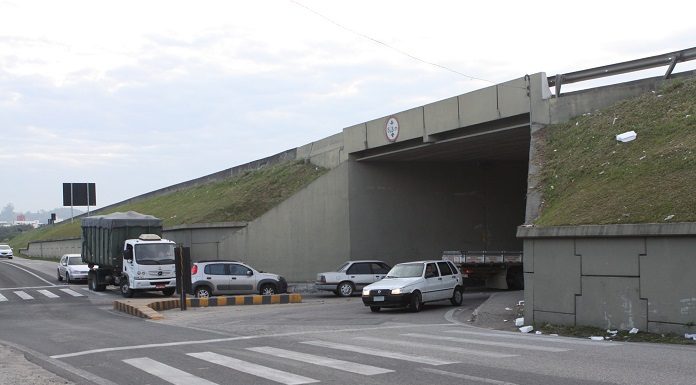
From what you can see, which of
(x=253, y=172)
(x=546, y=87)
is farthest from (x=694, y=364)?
(x=253, y=172)

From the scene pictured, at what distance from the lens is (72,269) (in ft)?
120

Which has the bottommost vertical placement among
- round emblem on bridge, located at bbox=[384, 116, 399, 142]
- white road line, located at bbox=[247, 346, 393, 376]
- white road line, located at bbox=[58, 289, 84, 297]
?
white road line, located at bbox=[58, 289, 84, 297]

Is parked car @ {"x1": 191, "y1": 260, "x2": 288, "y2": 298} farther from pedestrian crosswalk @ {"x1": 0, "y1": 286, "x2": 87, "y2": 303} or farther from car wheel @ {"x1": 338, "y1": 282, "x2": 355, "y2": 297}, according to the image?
pedestrian crosswalk @ {"x1": 0, "y1": 286, "x2": 87, "y2": 303}

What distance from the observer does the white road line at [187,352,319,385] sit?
930cm

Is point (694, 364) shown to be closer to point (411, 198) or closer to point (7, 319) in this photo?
point (7, 319)

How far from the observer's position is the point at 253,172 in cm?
4562

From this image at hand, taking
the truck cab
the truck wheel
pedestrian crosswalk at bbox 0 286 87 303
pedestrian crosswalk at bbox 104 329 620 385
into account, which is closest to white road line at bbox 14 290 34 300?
pedestrian crosswalk at bbox 0 286 87 303

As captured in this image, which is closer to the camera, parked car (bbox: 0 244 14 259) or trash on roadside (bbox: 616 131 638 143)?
trash on roadside (bbox: 616 131 638 143)

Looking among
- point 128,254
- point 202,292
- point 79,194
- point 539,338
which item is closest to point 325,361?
point 539,338

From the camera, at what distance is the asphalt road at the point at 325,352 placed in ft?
31.0

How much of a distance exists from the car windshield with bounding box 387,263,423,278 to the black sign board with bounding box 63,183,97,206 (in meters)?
37.4

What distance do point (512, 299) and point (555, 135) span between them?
5.23 m

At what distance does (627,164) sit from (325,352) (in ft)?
31.4

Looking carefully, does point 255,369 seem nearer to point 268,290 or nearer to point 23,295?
point 268,290
